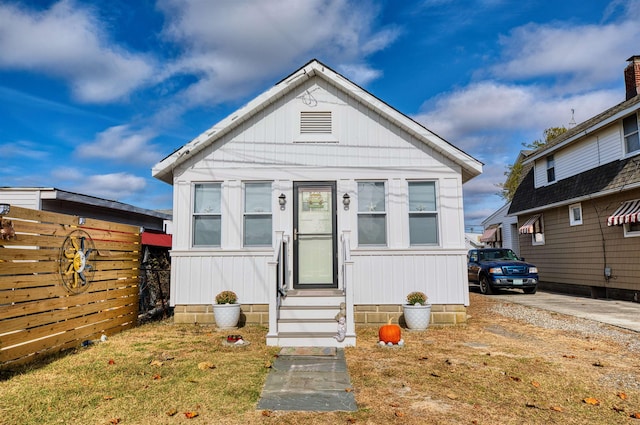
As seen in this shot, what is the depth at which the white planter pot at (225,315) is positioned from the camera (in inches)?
298

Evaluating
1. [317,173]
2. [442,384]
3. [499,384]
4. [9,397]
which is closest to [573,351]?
[499,384]

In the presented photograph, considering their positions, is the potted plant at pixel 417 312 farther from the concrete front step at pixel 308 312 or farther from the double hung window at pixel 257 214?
the double hung window at pixel 257 214

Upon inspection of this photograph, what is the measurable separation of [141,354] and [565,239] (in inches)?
582

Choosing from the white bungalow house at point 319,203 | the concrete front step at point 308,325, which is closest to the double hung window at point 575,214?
the white bungalow house at point 319,203

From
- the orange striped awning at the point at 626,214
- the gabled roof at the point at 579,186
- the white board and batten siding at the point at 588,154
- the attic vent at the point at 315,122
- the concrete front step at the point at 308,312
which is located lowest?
the concrete front step at the point at 308,312

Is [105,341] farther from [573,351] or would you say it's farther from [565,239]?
[565,239]

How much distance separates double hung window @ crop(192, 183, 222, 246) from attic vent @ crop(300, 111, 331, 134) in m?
2.24

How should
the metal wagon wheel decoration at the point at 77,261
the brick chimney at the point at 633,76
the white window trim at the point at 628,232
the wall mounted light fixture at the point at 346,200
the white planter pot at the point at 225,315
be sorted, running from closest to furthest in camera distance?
the metal wagon wheel decoration at the point at 77,261, the white planter pot at the point at 225,315, the wall mounted light fixture at the point at 346,200, the white window trim at the point at 628,232, the brick chimney at the point at 633,76

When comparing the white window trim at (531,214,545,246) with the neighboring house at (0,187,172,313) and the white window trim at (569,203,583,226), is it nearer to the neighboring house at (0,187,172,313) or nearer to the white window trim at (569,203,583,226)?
the white window trim at (569,203,583,226)

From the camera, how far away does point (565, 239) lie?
14.5m

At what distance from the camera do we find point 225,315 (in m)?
7.58

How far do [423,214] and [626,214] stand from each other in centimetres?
704

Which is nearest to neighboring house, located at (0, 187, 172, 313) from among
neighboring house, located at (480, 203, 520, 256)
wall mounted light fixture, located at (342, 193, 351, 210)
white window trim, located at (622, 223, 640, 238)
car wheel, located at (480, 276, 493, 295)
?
wall mounted light fixture, located at (342, 193, 351, 210)

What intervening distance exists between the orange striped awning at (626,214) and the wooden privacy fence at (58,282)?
1282 centimetres
